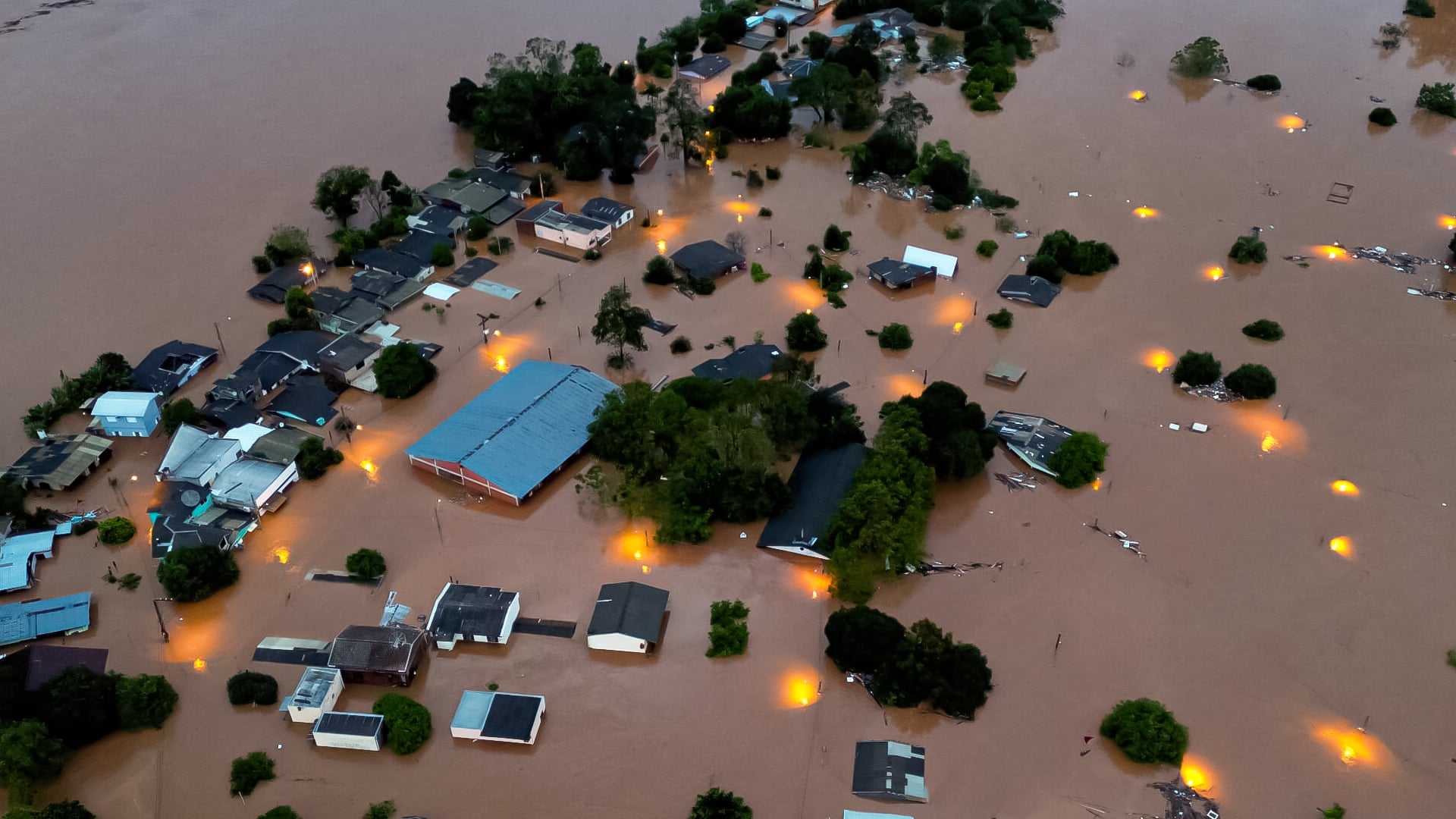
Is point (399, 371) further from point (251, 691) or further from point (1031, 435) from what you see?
point (1031, 435)

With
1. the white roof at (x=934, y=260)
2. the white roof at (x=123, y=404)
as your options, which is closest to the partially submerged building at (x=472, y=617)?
the white roof at (x=123, y=404)

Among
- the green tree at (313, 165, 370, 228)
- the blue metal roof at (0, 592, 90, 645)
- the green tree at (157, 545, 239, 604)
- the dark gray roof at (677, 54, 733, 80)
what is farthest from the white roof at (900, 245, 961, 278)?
the blue metal roof at (0, 592, 90, 645)

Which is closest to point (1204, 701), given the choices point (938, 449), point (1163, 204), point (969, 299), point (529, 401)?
point (938, 449)

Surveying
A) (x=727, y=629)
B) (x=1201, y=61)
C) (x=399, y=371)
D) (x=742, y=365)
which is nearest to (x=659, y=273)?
(x=742, y=365)

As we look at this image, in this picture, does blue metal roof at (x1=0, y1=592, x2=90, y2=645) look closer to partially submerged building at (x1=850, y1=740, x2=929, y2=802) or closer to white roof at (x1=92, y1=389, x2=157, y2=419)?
white roof at (x1=92, y1=389, x2=157, y2=419)

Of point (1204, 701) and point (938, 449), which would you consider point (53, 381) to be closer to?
point (938, 449)

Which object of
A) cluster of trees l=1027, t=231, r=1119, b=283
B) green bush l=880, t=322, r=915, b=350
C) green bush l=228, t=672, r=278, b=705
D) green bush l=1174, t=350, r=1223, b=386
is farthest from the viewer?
cluster of trees l=1027, t=231, r=1119, b=283
